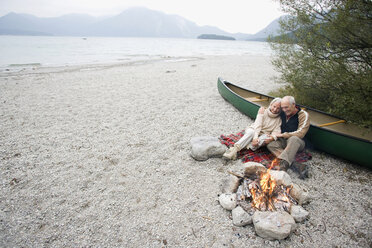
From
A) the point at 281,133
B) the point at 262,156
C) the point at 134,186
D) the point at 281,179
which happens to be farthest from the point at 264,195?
the point at 134,186

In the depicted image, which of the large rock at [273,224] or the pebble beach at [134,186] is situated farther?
the pebble beach at [134,186]

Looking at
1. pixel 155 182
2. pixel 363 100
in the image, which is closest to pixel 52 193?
pixel 155 182

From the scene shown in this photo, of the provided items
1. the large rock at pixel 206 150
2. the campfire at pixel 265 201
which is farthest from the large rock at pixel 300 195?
the large rock at pixel 206 150

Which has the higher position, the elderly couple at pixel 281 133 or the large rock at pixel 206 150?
the elderly couple at pixel 281 133

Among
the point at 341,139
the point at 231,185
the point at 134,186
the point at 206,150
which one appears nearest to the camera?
the point at 231,185

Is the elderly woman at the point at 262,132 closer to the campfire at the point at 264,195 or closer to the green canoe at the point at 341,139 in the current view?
the green canoe at the point at 341,139

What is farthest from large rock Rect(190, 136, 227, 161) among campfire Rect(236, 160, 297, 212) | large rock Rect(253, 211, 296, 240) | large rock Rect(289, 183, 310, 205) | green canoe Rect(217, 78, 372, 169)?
green canoe Rect(217, 78, 372, 169)

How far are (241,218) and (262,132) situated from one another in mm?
2611

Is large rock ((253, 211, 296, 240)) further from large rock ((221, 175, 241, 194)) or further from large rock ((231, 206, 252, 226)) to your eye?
large rock ((221, 175, 241, 194))

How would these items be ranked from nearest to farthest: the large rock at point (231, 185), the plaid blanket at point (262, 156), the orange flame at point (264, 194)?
the orange flame at point (264, 194), the large rock at point (231, 185), the plaid blanket at point (262, 156)

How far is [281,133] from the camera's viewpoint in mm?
5125

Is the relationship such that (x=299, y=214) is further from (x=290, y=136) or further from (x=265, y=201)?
(x=290, y=136)

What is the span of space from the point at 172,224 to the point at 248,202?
55.4 inches

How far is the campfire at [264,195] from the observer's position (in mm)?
3602
